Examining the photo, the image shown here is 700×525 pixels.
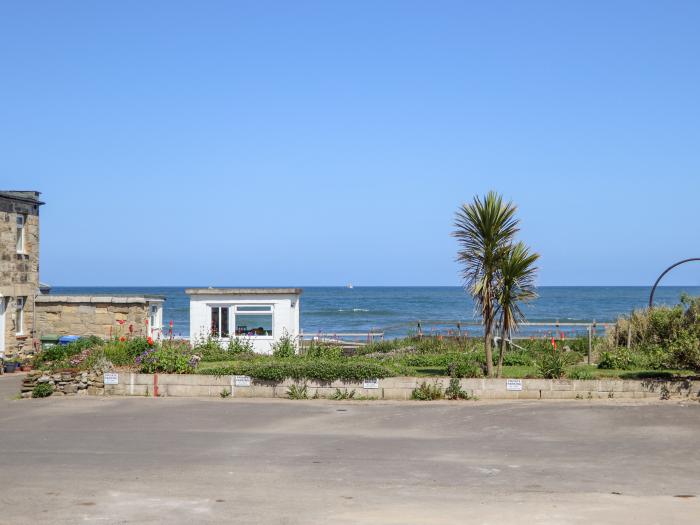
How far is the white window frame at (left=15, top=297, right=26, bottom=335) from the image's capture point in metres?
26.5

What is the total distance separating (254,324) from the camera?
2664 cm

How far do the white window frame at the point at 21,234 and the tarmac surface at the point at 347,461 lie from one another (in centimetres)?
934

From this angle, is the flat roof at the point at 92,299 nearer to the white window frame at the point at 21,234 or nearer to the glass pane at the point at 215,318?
the white window frame at the point at 21,234

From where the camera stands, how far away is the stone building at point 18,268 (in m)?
25.6

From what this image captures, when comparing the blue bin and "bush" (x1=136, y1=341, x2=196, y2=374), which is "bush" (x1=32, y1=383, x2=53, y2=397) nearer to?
"bush" (x1=136, y1=341, x2=196, y2=374)

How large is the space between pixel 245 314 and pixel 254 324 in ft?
1.62

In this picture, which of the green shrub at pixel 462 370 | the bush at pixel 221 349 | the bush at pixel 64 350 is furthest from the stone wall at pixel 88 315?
the green shrub at pixel 462 370

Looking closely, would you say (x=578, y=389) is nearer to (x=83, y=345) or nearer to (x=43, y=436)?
(x=43, y=436)

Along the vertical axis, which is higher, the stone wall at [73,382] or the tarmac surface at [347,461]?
the stone wall at [73,382]

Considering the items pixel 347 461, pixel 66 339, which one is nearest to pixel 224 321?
pixel 66 339

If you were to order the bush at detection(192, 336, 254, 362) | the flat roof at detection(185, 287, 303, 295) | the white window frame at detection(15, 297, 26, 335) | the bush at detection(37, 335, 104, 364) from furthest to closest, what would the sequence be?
1. the white window frame at detection(15, 297, 26, 335)
2. the flat roof at detection(185, 287, 303, 295)
3. the bush at detection(192, 336, 254, 362)
4. the bush at detection(37, 335, 104, 364)

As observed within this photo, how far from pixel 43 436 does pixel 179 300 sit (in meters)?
92.1

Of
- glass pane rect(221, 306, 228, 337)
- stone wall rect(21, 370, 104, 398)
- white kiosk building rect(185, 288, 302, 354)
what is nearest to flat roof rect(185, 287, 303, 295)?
white kiosk building rect(185, 288, 302, 354)

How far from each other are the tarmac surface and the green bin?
7685 mm
